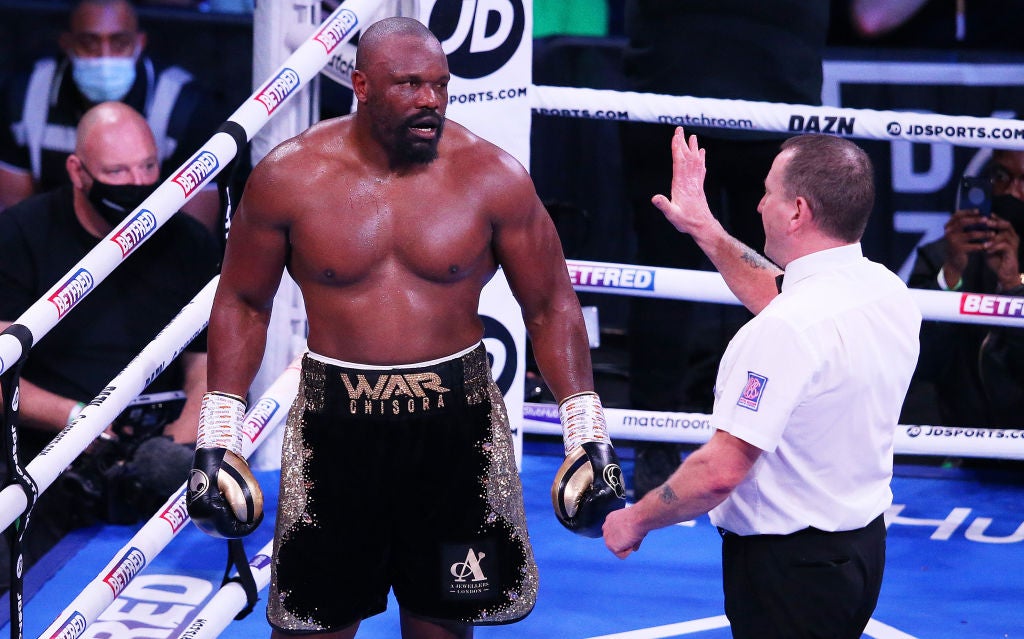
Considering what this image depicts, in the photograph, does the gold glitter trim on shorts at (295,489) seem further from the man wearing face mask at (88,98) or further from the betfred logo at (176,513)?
the man wearing face mask at (88,98)

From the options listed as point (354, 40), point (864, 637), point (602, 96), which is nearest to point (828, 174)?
point (864, 637)

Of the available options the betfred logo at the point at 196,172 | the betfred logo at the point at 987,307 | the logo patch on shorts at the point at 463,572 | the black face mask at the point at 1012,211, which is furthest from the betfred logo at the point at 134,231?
the black face mask at the point at 1012,211

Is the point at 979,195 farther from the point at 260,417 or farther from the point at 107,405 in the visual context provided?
the point at 107,405

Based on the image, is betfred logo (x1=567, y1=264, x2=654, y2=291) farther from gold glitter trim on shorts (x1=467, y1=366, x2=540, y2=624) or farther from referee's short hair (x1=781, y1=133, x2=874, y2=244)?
referee's short hair (x1=781, y1=133, x2=874, y2=244)

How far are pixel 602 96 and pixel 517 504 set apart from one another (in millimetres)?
1698

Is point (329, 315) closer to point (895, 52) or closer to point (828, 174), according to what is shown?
point (828, 174)

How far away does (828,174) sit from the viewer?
91.2 inches

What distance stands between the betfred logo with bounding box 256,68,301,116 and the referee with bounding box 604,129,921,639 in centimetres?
147

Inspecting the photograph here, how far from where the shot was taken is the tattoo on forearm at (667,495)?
235 cm

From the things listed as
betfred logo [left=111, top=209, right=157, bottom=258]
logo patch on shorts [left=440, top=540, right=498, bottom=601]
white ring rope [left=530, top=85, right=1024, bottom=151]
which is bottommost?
logo patch on shorts [left=440, top=540, right=498, bottom=601]

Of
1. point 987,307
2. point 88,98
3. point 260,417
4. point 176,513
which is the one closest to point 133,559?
point 176,513

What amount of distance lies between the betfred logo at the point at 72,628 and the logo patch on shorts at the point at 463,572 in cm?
81

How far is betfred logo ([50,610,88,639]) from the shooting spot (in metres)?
2.71

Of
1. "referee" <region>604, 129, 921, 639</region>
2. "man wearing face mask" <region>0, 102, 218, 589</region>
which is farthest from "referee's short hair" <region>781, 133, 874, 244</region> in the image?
"man wearing face mask" <region>0, 102, 218, 589</region>
